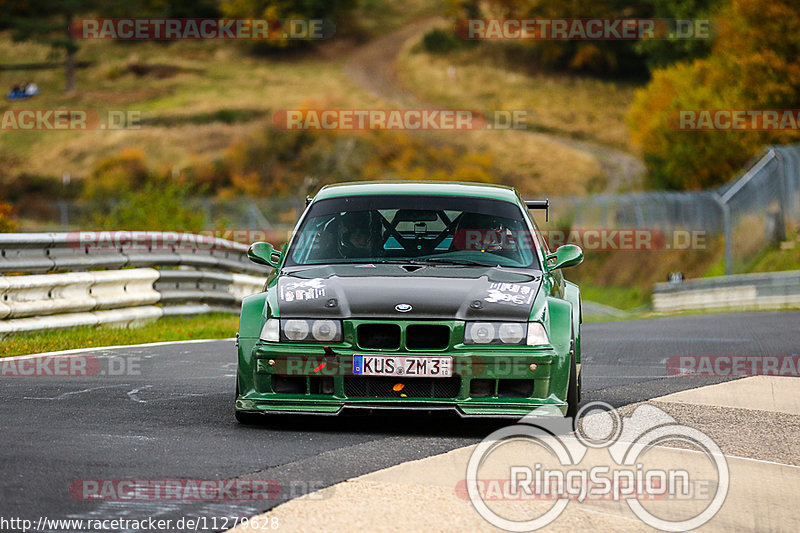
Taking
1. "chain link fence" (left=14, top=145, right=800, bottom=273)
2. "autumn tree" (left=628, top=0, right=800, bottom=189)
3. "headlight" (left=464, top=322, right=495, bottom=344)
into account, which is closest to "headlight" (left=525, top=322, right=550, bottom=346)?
"headlight" (left=464, top=322, right=495, bottom=344)

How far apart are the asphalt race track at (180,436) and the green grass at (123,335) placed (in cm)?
76

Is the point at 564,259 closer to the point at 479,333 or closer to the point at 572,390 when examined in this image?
the point at 572,390

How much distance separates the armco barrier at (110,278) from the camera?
12.9 m

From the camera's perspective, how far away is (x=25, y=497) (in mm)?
Answer: 5539

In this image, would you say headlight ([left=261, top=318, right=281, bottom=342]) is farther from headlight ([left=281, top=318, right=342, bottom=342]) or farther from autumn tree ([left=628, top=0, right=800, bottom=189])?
autumn tree ([left=628, top=0, right=800, bottom=189])

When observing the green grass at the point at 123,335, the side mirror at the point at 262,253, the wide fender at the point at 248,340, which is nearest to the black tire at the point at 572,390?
the wide fender at the point at 248,340

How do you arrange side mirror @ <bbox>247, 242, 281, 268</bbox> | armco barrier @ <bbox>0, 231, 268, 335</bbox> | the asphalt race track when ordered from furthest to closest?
armco barrier @ <bbox>0, 231, 268, 335</bbox>, side mirror @ <bbox>247, 242, 281, 268</bbox>, the asphalt race track

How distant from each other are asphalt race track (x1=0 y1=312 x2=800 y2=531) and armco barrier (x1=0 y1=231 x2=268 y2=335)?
1.27 m

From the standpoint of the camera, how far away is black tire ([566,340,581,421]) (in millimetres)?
7793

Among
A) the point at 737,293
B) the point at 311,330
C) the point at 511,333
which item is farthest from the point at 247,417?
the point at 737,293

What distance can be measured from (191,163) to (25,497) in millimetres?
76220

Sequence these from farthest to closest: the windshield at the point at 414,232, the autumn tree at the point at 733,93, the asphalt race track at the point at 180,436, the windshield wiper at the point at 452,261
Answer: the autumn tree at the point at 733,93 → the windshield at the point at 414,232 → the windshield wiper at the point at 452,261 → the asphalt race track at the point at 180,436

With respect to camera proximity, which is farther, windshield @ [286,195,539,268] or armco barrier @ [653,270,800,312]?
armco barrier @ [653,270,800,312]

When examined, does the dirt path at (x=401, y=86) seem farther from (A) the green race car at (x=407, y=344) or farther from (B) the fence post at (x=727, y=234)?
(A) the green race car at (x=407, y=344)
